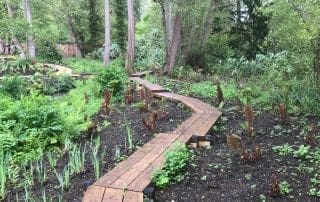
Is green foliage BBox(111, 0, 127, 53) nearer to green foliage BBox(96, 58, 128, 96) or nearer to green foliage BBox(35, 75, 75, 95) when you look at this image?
green foliage BBox(35, 75, 75, 95)

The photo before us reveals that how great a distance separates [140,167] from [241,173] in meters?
1.02

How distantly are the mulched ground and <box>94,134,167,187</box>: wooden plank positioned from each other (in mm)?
461

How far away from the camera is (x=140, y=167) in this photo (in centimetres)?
399

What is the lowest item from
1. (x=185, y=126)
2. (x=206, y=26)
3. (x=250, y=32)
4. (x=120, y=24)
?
(x=185, y=126)

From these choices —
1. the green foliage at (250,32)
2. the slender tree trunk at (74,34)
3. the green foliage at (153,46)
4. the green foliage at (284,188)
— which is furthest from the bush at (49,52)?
the green foliage at (284,188)

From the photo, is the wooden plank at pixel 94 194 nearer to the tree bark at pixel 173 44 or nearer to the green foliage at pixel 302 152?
the green foliage at pixel 302 152

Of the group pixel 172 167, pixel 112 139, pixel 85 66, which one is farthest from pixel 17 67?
pixel 172 167

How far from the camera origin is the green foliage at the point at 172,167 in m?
3.68

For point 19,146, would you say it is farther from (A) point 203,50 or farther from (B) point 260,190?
(A) point 203,50

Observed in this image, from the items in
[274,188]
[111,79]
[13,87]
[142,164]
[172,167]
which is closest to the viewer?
[274,188]

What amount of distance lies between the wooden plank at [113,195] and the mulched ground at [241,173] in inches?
13.5

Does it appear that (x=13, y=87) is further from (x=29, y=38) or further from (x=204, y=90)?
(x=29, y=38)

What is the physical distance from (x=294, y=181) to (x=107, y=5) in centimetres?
1137

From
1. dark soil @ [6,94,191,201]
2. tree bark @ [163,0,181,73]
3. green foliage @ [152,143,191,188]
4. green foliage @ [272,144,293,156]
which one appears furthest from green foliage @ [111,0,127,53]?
green foliage @ [152,143,191,188]
